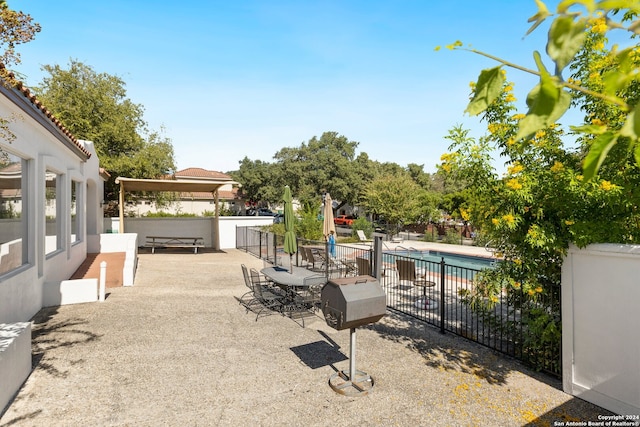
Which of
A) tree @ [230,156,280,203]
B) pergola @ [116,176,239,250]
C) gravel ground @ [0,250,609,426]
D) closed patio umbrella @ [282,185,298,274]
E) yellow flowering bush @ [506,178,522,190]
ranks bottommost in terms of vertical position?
gravel ground @ [0,250,609,426]

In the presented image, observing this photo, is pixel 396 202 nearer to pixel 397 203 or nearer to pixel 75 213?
pixel 397 203

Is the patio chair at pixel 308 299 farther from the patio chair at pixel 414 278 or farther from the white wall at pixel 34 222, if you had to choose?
the white wall at pixel 34 222

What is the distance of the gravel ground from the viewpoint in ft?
12.9

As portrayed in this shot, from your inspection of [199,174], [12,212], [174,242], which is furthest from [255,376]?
[199,174]

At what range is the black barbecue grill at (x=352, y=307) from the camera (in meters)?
4.14

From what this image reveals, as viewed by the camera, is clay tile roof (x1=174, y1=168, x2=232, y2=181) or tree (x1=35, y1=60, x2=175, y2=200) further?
clay tile roof (x1=174, y1=168, x2=232, y2=181)

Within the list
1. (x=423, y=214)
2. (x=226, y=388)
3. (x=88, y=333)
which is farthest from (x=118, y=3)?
(x=423, y=214)

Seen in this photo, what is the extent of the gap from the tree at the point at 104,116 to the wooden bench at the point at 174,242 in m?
3.97

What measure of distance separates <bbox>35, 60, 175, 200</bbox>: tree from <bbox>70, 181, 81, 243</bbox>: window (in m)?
7.88

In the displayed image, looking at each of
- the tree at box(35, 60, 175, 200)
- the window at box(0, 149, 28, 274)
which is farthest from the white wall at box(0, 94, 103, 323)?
the tree at box(35, 60, 175, 200)

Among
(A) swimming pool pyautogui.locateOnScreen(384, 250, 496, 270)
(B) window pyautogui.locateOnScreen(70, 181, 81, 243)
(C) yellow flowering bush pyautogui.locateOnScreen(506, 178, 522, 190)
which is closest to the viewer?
(C) yellow flowering bush pyautogui.locateOnScreen(506, 178, 522, 190)

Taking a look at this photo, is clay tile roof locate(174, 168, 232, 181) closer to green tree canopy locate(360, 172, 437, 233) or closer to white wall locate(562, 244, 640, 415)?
green tree canopy locate(360, 172, 437, 233)

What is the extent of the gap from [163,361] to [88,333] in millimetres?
2008

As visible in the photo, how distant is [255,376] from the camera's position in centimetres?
485
